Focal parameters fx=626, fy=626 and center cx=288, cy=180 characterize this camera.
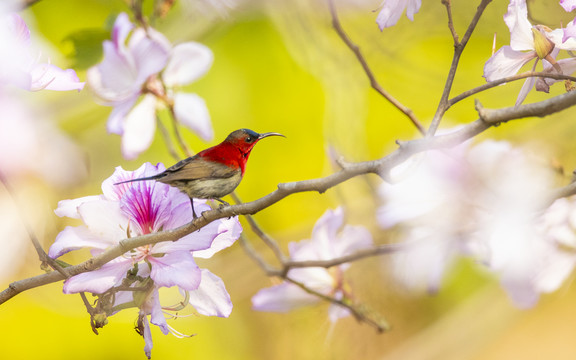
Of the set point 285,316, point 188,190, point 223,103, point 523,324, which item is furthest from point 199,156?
point 523,324

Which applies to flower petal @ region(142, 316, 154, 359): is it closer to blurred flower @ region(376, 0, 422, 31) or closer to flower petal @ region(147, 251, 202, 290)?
flower petal @ region(147, 251, 202, 290)

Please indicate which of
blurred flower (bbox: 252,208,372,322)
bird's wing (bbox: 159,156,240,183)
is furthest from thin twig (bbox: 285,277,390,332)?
bird's wing (bbox: 159,156,240,183)

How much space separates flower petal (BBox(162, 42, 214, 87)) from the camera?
45 cm

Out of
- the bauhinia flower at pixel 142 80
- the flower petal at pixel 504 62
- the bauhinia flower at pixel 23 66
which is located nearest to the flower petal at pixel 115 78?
the bauhinia flower at pixel 142 80

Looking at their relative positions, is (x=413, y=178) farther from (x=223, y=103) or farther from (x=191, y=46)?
(x=223, y=103)

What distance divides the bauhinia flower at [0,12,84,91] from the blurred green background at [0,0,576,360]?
158 millimetres

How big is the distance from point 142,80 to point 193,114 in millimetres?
67

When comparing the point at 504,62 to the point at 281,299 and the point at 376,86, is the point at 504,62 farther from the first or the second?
the point at 281,299

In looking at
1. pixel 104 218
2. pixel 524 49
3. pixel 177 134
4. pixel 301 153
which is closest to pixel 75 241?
pixel 104 218

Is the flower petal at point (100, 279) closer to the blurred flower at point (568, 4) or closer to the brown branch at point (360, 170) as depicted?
the brown branch at point (360, 170)

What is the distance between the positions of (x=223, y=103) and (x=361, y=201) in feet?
1.84

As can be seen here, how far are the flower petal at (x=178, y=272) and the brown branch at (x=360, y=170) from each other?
0.03 meters

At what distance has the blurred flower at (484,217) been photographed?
441 mm

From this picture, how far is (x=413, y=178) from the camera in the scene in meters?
0.45
